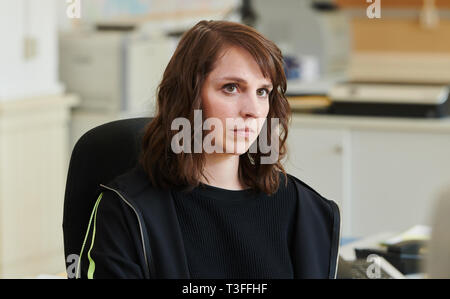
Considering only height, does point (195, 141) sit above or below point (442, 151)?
above

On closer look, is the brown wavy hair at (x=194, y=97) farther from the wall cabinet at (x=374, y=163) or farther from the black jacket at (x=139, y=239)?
the wall cabinet at (x=374, y=163)

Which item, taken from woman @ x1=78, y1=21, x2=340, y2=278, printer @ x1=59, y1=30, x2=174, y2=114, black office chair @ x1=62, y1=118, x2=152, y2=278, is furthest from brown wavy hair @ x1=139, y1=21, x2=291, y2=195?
printer @ x1=59, y1=30, x2=174, y2=114

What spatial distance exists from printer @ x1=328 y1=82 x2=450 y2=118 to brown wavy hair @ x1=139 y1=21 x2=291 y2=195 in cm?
215

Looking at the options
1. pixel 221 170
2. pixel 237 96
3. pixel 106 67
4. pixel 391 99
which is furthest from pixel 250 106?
pixel 106 67

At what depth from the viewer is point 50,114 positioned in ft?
11.6

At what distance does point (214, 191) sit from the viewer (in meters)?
1.07

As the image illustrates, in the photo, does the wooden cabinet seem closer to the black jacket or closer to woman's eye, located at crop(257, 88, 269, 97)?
the black jacket

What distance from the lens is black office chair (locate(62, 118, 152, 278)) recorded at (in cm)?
135

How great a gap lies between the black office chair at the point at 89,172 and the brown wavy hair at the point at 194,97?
0.27m

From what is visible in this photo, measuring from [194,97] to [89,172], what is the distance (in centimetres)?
40

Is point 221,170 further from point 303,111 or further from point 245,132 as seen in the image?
point 303,111
